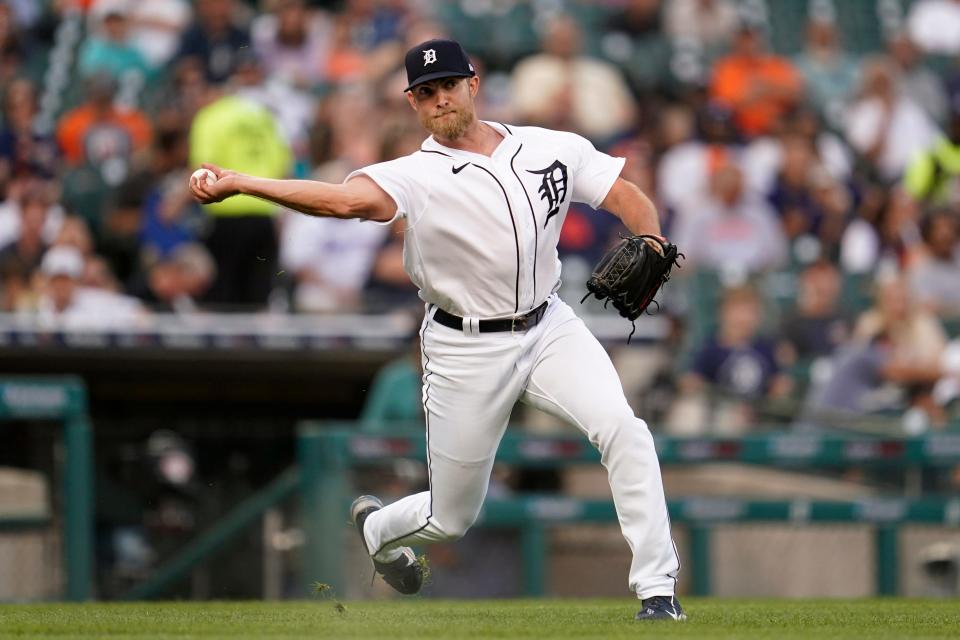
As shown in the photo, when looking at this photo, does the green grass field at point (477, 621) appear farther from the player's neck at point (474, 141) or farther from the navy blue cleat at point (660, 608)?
the player's neck at point (474, 141)

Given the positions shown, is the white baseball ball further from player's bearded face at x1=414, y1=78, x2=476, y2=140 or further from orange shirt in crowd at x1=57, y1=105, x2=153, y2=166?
orange shirt in crowd at x1=57, y1=105, x2=153, y2=166

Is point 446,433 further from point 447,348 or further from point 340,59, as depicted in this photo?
point 340,59

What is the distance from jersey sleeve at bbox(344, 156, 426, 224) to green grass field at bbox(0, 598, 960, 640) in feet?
4.41

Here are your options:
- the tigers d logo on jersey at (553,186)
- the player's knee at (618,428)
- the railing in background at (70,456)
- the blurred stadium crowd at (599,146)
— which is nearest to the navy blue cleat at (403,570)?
the player's knee at (618,428)

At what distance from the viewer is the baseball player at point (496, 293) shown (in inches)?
221

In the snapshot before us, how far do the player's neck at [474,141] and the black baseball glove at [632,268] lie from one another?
1.80 ft

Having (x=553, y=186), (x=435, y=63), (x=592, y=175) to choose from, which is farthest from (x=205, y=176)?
(x=592, y=175)

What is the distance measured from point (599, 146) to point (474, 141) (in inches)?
281

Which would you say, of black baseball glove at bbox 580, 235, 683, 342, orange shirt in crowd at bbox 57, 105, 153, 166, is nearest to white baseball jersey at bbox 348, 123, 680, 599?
black baseball glove at bbox 580, 235, 683, 342

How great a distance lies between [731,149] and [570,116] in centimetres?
143

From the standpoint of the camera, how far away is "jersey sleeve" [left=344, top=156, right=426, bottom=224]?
5.63 metres

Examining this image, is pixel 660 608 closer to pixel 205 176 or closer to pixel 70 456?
pixel 205 176

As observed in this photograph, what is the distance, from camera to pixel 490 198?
19.0 ft

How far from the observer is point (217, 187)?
536 cm
